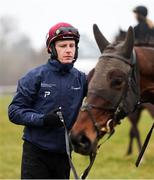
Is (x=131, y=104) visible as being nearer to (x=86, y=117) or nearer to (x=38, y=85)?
(x=86, y=117)

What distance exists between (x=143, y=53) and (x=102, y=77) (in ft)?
1.58

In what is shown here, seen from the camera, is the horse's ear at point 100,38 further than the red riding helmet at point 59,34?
No

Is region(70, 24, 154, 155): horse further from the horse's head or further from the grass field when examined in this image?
the grass field

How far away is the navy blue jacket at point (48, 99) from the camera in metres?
4.47

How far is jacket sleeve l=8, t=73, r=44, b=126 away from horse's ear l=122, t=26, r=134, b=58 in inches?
32.1

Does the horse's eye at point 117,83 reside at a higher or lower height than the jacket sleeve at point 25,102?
higher

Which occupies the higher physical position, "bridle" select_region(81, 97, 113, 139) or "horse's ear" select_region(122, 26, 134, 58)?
"horse's ear" select_region(122, 26, 134, 58)

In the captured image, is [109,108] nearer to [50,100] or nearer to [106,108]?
[106,108]

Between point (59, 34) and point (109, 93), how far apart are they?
2.49 ft

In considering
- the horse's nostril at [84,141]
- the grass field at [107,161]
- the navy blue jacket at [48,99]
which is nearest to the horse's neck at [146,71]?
the navy blue jacket at [48,99]

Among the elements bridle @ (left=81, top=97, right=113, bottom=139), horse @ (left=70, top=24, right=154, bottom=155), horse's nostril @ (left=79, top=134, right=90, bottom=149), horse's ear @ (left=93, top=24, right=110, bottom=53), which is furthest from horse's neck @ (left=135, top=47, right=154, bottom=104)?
horse's nostril @ (left=79, top=134, right=90, bottom=149)

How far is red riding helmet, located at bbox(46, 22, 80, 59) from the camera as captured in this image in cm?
442

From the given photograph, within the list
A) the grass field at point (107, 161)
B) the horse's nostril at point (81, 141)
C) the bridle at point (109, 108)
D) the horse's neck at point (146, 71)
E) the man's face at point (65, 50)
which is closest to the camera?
the horse's nostril at point (81, 141)

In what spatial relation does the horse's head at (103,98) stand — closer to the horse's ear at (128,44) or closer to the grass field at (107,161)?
the horse's ear at (128,44)
